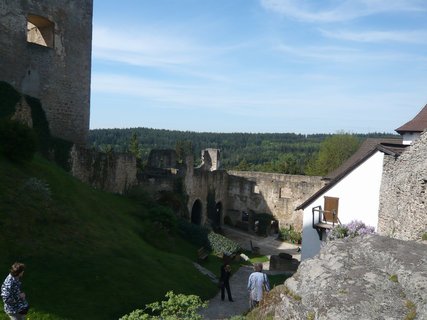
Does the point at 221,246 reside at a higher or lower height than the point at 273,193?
lower

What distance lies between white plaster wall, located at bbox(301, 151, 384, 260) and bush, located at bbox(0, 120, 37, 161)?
1259 cm

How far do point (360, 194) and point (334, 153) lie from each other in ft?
138

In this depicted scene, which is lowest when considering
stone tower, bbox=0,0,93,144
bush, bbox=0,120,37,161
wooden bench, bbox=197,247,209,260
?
wooden bench, bbox=197,247,209,260

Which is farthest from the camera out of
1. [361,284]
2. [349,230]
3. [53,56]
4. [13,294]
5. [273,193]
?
[273,193]

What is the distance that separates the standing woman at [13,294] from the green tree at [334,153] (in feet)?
171

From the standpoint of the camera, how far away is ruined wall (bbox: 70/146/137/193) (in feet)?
73.2

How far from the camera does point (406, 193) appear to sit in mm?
A: 11867

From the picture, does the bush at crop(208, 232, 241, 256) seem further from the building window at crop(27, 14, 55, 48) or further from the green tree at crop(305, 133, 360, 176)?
the green tree at crop(305, 133, 360, 176)

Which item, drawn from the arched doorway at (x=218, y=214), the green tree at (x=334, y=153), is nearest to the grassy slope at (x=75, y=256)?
the arched doorway at (x=218, y=214)

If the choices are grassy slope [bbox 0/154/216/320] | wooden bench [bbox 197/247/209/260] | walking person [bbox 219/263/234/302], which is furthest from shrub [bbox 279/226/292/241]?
walking person [bbox 219/263/234/302]

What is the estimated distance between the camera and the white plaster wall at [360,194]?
695 inches

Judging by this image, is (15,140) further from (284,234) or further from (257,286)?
(284,234)

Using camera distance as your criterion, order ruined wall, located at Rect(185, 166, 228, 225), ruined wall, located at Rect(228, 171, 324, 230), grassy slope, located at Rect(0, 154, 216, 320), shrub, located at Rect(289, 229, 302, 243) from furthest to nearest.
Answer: ruined wall, located at Rect(228, 171, 324, 230) → shrub, located at Rect(289, 229, 302, 243) → ruined wall, located at Rect(185, 166, 228, 225) → grassy slope, located at Rect(0, 154, 216, 320)

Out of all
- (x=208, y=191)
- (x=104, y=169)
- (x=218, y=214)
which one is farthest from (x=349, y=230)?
(x=218, y=214)
